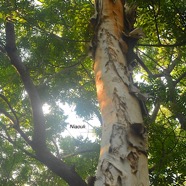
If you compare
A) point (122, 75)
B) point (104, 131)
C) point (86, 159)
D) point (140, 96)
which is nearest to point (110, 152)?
point (104, 131)

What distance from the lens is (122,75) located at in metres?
2.30

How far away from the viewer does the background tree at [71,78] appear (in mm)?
3113

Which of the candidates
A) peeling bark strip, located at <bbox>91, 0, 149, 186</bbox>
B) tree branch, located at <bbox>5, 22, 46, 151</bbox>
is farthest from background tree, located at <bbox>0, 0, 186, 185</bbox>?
peeling bark strip, located at <bbox>91, 0, 149, 186</bbox>

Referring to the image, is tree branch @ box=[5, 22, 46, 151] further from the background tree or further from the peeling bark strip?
the peeling bark strip

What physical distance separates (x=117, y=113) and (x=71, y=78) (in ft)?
11.8

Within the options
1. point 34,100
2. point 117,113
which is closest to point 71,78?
point 34,100

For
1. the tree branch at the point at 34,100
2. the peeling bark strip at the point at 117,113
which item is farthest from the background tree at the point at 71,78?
the peeling bark strip at the point at 117,113

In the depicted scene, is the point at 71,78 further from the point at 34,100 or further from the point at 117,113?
the point at 117,113

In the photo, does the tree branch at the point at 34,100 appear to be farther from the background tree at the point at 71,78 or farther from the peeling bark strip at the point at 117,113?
the peeling bark strip at the point at 117,113

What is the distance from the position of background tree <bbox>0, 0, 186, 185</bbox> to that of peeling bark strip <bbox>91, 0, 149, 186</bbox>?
49 centimetres

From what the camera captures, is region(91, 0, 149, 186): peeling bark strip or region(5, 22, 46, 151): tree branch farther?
region(5, 22, 46, 151): tree branch

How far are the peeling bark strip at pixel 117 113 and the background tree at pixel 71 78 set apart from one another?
49 cm

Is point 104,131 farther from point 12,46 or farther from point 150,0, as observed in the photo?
point 12,46

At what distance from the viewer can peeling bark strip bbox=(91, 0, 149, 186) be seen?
1559 mm
